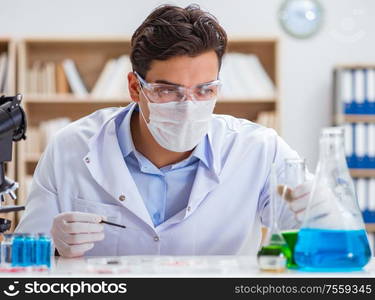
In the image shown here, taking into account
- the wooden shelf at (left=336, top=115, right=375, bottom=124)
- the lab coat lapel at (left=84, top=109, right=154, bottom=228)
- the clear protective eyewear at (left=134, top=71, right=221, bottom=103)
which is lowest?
the lab coat lapel at (left=84, top=109, right=154, bottom=228)

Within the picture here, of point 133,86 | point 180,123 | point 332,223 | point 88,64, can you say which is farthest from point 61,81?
point 332,223

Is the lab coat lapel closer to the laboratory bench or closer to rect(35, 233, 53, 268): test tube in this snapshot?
the laboratory bench

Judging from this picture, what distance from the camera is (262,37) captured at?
4797 mm

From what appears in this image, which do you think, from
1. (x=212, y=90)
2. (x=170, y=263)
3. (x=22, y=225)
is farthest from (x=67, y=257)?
(x=212, y=90)

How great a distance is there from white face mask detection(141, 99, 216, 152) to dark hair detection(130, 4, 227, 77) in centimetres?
11

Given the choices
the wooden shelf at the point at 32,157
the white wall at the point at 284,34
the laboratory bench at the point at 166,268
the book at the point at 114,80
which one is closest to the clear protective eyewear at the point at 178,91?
the laboratory bench at the point at 166,268

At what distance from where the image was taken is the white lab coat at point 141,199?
172 centimetres

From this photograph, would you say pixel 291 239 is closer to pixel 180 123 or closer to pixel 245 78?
pixel 180 123

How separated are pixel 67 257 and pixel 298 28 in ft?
13.6

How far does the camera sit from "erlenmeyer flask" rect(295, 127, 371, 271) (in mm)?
1078

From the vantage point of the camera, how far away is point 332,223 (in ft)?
3.59

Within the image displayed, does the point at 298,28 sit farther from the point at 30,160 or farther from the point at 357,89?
the point at 30,160

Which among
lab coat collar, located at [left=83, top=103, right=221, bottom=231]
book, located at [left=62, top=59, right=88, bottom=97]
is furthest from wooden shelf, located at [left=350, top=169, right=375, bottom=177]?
lab coat collar, located at [left=83, top=103, right=221, bottom=231]

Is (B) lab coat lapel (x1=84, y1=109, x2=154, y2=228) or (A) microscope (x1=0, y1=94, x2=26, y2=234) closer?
(A) microscope (x1=0, y1=94, x2=26, y2=234)
